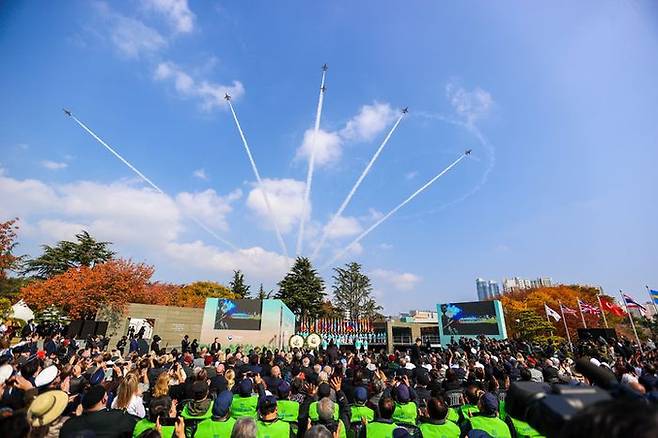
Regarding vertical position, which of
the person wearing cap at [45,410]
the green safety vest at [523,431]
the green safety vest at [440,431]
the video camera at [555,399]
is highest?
the video camera at [555,399]

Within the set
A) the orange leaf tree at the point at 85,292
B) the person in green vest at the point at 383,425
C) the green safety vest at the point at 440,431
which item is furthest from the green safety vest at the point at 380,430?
the orange leaf tree at the point at 85,292

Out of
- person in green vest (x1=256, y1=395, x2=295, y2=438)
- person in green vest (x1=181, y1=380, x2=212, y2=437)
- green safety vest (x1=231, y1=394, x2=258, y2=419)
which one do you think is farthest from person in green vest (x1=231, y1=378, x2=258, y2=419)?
person in green vest (x1=256, y1=395, x2=295, y2=438)

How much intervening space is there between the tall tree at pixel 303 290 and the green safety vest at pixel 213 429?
53.7 metres

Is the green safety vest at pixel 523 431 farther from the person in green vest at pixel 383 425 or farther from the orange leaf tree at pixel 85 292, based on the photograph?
the orange leaf tree at pixel 85 292

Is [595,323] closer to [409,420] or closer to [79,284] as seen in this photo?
[409,420]

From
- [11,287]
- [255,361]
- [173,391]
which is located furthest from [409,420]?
[11,287]

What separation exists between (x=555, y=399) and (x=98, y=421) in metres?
5.34

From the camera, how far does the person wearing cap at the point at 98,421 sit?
4.20 metres

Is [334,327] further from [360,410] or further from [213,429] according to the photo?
[213,429]

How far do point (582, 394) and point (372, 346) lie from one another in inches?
1750

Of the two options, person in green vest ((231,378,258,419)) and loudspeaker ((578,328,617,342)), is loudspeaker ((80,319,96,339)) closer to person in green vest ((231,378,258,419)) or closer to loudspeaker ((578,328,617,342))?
person in green vest ((231,378,258,419))

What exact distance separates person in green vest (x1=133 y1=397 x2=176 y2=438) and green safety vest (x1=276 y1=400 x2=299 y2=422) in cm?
208

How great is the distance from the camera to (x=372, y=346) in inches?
1679

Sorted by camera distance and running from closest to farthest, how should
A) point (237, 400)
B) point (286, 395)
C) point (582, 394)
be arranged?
point (582, 394) → point (237, 400) → point (286, 395)
